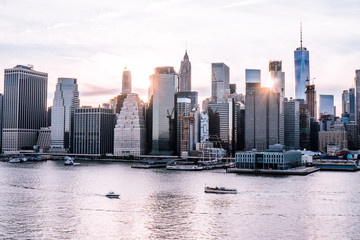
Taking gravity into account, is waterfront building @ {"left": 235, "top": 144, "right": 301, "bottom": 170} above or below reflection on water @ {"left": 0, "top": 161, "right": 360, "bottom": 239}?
above

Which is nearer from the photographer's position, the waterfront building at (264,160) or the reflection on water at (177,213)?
the reflection on water at (177,213)

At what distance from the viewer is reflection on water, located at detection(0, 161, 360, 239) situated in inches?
2532

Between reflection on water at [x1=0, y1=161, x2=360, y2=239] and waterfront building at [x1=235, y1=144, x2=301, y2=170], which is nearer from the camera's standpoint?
reflection on water at [x1=0, y1=161, x2=360, y2=239]

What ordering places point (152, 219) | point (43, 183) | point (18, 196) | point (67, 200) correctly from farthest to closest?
point (43, 183) → point (18, 196) → point (67, 200) → point (152, 219)

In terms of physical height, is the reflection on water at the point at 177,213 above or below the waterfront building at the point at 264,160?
below

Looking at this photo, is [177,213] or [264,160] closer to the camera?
[177,213]

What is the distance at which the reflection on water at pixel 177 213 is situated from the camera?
2532 inches

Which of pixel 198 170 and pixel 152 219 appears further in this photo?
pixel 198 170

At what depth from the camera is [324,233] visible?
64.9 meters

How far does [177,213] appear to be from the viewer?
77.2 meters

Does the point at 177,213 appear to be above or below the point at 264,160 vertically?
below

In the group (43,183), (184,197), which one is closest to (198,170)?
(43,183)

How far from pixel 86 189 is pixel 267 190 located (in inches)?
1666

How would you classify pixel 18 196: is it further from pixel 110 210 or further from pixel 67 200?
pixel 110 210
